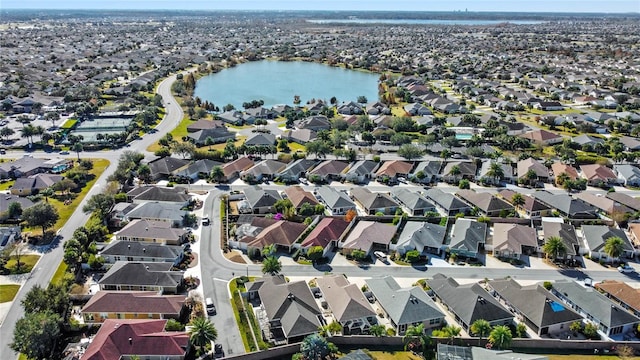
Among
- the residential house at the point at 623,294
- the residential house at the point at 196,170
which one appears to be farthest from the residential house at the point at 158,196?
the residential house at the point at 623,294

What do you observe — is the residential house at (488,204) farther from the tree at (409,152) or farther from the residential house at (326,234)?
the residential house at (326,234)

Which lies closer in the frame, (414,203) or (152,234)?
(152,234)

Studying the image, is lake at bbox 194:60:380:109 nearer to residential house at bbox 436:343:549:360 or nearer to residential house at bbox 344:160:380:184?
residential house at bbox 344:160:380:184

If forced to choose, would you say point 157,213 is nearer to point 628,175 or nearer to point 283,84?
point 628,175

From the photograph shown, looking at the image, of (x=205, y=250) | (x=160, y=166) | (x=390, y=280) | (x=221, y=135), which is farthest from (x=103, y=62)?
(x=390, y=280)

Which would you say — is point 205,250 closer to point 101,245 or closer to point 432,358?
point 101,245

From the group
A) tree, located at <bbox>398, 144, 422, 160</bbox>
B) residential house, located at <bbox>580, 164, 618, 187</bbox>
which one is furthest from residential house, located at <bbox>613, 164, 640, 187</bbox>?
tree, located at <bbox>398, 144, 422, 160</bbox>

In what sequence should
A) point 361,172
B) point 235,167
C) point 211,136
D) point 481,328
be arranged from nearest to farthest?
point 481,328 < point 361,172 < point 235,167 < point 211,136

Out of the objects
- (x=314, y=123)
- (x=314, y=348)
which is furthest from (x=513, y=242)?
(x=314, y=123)
